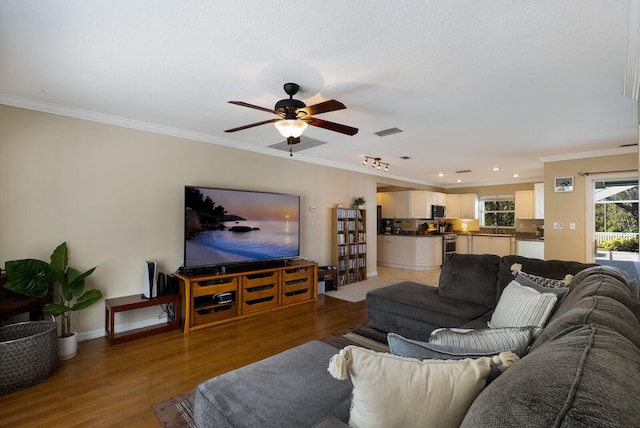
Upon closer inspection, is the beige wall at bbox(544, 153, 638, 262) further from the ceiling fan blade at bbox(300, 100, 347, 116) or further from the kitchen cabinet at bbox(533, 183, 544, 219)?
the ceiling fan blade at bbox(300, 100, 347, 116)

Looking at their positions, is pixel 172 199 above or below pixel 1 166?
below

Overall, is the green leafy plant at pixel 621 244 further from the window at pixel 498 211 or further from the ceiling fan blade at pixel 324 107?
the ceiling fan blade at pixel 324 107

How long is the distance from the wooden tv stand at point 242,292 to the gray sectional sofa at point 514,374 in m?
1.79

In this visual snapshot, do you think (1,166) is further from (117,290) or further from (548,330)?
(548,330)

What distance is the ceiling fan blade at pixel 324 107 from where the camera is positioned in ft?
7.03

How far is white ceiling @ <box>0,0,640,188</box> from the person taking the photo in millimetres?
1625

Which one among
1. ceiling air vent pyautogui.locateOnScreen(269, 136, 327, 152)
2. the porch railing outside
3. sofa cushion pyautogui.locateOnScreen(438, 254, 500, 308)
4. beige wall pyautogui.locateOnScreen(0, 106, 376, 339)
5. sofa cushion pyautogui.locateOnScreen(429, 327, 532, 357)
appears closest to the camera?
sofa cushion pyautogui.locateOnScreen(429, 327, 532, 357)

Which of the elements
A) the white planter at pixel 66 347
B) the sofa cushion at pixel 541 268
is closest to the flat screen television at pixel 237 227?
the white planter at pixel 66 347

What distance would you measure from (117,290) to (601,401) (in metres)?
4.07

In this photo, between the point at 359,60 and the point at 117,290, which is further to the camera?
the point at 117,290

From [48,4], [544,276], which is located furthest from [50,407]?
[544,276]

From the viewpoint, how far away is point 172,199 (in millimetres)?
3791

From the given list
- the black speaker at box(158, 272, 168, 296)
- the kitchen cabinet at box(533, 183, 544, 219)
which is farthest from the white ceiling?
the kitchen cabinet at box(533, 183, 544, 219)

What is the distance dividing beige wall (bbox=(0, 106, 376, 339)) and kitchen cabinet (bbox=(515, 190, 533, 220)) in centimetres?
704
